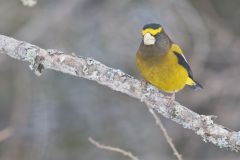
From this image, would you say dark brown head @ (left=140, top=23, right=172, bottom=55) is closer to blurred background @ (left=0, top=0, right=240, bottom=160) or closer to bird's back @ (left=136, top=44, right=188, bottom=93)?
bird's back @ (left=136, top=44, right=188, bottom=93)

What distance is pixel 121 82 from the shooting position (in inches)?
157

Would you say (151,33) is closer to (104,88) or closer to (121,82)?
(121,82)

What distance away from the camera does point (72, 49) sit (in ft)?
23.9

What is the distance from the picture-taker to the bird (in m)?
4.57

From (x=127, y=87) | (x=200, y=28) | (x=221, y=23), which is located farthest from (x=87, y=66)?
(x=221, y=23)

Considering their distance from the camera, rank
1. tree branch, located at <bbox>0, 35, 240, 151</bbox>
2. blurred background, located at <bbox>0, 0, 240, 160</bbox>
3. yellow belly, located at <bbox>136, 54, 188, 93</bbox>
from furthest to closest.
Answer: blurred background, located at <bbox>0, 0, 240, 160</bbox> < yellow belly, located at <bbox>136, 54, 188, 93</bbox> < tree branch, located at <bbox>0, 35, 240, 151</bbox>

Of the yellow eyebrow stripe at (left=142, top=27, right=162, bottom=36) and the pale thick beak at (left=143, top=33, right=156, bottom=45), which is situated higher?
the yellow eyebrow stripe at (left=142, top=27, right=162, bottom=36)

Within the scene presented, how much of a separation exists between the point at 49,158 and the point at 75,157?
28 cm

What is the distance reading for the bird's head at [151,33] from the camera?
4605 mm

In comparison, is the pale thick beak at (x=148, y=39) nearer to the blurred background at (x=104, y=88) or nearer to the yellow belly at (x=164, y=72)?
the yellow belly at (x=164, y=72)

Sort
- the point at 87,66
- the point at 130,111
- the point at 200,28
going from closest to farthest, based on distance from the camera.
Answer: the point at 87,66, the point at 200,28, the point at 130,111

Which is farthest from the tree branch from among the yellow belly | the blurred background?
the blurred background

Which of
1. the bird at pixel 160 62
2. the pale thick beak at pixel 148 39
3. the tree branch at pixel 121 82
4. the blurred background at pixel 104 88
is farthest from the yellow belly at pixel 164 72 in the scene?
the blurred background at pixel 104 88

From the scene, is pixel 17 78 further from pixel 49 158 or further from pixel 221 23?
pixel 221 23
